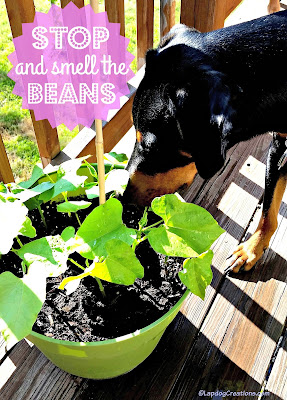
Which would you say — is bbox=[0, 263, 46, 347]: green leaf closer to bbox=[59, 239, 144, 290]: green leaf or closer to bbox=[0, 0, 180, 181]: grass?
bbox=[59, 239, 144, 290]: green leaf

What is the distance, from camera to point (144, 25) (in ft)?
7.82

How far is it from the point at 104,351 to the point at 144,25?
183cm

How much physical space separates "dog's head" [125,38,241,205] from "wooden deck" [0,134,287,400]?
52 centimetres

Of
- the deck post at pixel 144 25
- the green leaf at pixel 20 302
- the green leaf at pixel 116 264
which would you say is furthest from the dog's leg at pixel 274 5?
the green leaf at pixel 20 302

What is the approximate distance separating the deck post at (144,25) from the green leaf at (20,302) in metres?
1.74

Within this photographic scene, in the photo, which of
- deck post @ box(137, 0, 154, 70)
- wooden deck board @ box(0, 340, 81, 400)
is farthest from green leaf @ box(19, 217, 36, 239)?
deck post @ box(137, 0, 154, 70)

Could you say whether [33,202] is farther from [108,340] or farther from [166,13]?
[166,13]

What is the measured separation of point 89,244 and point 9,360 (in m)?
0.77

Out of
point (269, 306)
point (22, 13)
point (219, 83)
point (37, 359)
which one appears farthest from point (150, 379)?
point (22, 13)

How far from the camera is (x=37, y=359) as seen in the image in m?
1.58

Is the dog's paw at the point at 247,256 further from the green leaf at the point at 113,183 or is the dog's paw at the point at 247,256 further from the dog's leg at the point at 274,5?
the dog's leg at the point at 274,5

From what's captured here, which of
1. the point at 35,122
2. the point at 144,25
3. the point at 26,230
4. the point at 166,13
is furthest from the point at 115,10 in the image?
the point at 26,230

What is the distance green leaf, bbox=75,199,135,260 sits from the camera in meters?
1.08

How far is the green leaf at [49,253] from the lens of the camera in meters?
1.10
